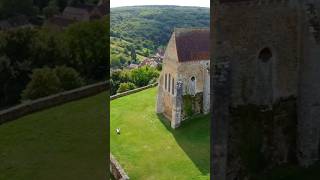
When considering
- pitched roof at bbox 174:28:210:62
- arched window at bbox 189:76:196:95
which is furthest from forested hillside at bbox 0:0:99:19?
arched window at bbox 189:76:196:95

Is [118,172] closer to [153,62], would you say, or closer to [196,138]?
[196,138]

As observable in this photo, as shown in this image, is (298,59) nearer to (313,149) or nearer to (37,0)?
(313,149)

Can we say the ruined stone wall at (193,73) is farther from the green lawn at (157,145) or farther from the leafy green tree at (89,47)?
the leafy green tree at (89,47)

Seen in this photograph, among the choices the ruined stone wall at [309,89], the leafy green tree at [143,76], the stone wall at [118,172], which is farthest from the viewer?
the leafy green tree at [143,76]

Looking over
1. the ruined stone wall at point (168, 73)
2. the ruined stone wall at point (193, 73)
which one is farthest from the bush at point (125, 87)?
the ruined stone wall at point (193, 73)

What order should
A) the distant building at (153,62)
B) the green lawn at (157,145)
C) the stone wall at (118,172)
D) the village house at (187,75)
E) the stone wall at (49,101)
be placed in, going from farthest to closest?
the distant building at (153,62), the village house at (187,75), the green lawn at (157,145), the stone wall at (118,172), the stone wall at (49,101)

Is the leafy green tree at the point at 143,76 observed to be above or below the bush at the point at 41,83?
below

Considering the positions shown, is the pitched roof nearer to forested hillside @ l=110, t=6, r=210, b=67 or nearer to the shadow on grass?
the shadow on grass

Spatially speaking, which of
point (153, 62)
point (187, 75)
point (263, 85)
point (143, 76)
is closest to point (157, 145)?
point (187, 75)
